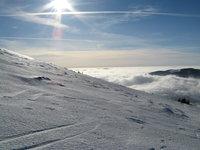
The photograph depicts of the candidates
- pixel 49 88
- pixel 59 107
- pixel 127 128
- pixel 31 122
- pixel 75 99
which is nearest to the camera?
pixel 31 122

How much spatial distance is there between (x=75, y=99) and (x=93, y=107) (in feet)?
2.18

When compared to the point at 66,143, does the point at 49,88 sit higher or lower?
higher

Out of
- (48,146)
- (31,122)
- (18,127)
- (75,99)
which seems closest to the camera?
(48,146)

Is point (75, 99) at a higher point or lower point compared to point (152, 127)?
higher

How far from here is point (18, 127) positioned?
4.59m

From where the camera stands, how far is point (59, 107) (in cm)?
634

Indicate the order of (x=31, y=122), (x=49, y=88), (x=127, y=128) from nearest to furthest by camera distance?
(x=31, y=122)
(x=127, y=128)
(x=49, y=88)

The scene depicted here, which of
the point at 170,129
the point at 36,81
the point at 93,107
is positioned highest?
the point at 36,81

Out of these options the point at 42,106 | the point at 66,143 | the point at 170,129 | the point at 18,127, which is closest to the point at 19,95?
the point at 42,106

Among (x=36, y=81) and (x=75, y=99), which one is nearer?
(x=75, y=99)

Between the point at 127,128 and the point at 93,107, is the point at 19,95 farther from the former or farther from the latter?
the point at 127,128

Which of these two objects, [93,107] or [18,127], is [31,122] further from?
[93,107]

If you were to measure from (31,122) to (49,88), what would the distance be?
3.42 meters

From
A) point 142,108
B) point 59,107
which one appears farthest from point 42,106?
point 142,108
